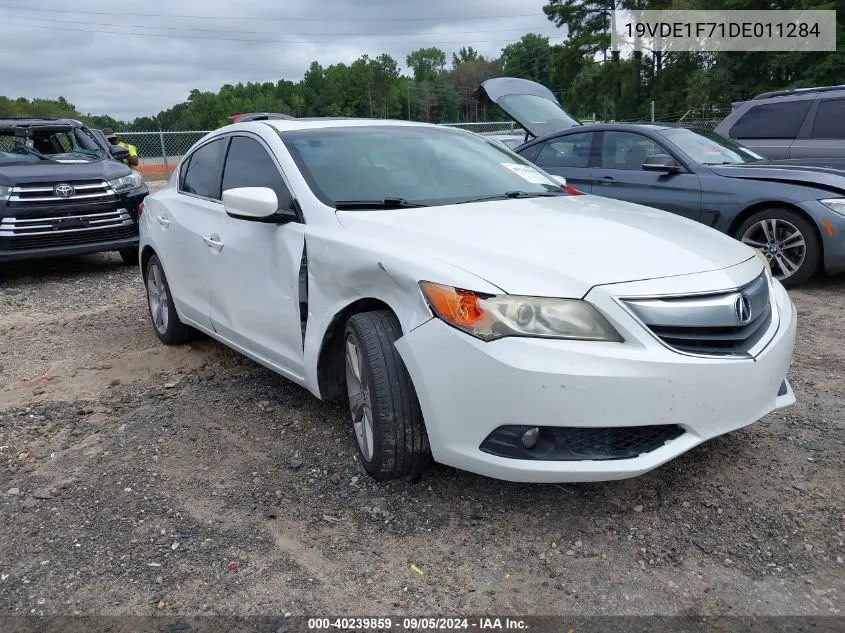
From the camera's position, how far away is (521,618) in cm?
225

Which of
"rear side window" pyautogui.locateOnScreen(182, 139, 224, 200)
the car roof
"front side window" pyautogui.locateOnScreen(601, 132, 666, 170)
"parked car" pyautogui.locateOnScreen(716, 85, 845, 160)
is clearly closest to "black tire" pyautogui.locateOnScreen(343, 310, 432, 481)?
"rear side window" pyautogui.locateOnScreen(182, 139, 224, 200)

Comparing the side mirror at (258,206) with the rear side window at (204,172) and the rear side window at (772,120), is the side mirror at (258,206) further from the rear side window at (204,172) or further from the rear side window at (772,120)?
the rear side window at (772,120)

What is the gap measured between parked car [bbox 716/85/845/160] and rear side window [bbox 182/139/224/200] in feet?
21.5

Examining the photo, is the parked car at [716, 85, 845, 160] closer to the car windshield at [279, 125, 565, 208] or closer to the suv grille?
the car windshield at [279, 125, 565, 208]

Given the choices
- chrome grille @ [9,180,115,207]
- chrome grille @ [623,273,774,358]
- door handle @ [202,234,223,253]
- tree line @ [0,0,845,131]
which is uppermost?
tree line @ [0,0,845,131]

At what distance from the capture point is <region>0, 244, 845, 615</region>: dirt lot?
2.36 metres

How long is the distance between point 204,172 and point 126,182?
4416 millimetres

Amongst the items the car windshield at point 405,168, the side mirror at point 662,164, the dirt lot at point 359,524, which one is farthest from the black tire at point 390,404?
the side mirror at point 662,164

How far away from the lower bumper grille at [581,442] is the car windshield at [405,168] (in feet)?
4.29

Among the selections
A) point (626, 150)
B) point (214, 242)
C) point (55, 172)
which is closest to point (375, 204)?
point (214, 242)

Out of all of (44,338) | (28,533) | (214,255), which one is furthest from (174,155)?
(28,533)

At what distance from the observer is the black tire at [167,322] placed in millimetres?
4965

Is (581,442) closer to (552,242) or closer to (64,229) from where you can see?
(552,242)

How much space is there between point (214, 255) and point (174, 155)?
16878 millimetres
